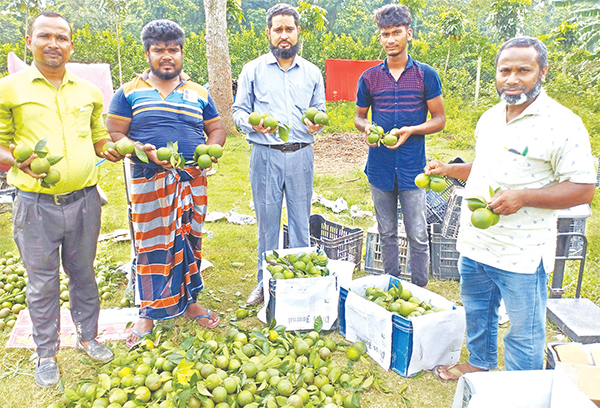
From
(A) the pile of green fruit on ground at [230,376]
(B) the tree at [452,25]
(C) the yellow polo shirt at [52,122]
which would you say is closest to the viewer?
(A) the pile of green fruit on ground at [230,376]

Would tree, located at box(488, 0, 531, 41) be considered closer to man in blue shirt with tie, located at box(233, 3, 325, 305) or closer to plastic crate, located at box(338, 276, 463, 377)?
man in blue shirt with tie, located at box(233, 3, 325, 305)

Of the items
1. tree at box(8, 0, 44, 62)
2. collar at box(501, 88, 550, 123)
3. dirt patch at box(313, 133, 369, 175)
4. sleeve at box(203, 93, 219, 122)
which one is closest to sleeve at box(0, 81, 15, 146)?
sleeve at box(203, 93, 219, 122)

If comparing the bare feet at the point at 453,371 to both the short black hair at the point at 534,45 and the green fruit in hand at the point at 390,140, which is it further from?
the short black hair at the point at 534,45

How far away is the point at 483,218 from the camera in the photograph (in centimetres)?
230

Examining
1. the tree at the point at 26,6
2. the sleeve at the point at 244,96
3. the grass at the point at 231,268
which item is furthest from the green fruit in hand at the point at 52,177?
the tree at the point at 26,6

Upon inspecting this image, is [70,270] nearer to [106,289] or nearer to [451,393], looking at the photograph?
[106,289]

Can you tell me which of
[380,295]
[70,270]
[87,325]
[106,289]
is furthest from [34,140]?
[380,295]

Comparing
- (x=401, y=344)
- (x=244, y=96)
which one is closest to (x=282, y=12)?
(x=244, y=96)

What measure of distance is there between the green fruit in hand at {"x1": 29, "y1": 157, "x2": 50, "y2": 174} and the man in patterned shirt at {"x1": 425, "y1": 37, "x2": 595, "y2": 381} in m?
2.39

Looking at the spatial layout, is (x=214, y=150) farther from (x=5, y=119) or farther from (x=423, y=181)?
(x=423, y=181)

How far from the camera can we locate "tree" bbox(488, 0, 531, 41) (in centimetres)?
2200

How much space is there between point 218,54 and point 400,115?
812 centimetres

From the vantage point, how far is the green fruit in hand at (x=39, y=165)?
257 cm

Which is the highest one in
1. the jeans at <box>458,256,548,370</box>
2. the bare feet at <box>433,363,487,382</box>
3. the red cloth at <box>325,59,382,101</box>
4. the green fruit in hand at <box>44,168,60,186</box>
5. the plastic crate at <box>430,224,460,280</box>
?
the red cloth at <box>325,59,382,101</box>
